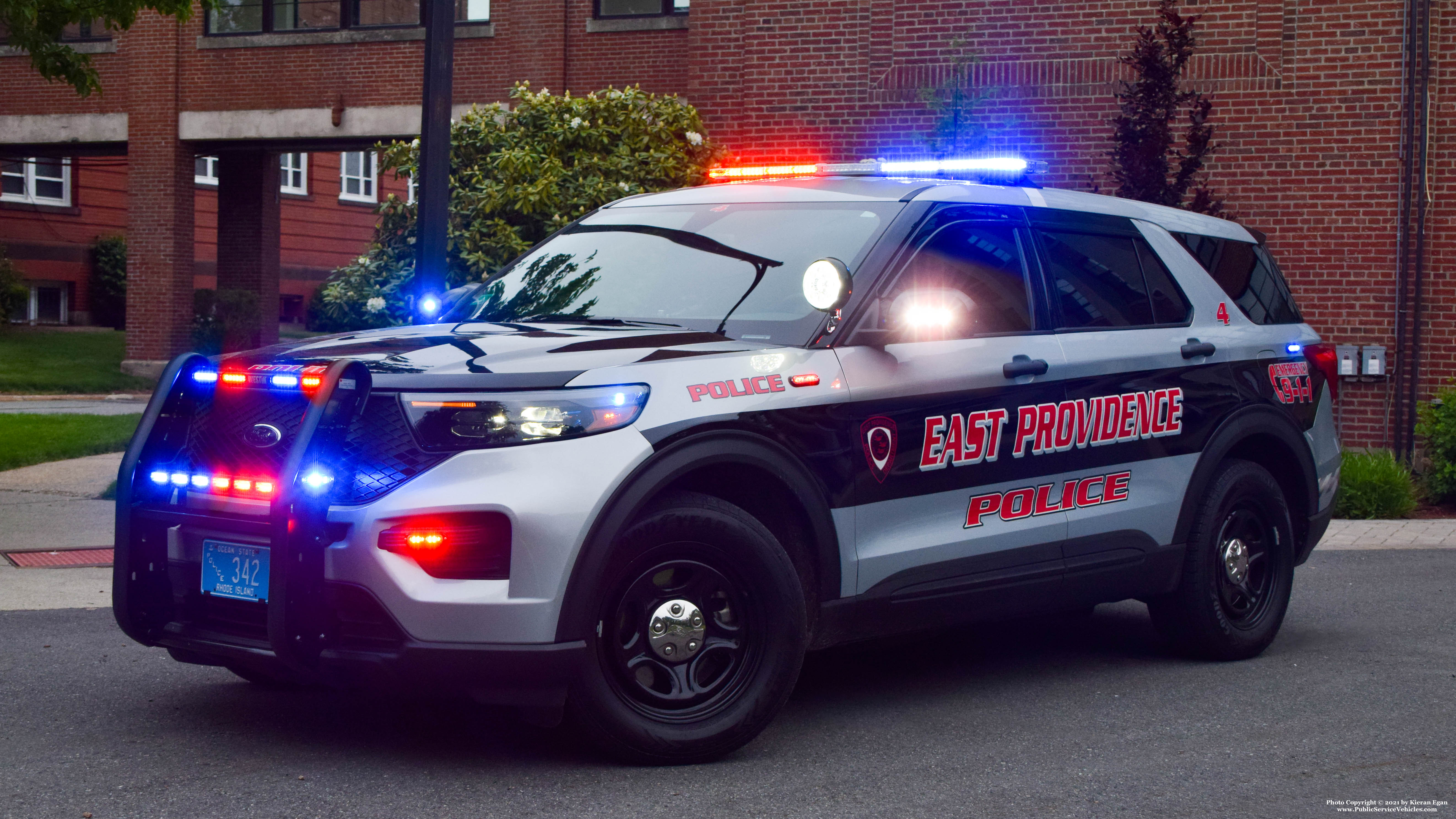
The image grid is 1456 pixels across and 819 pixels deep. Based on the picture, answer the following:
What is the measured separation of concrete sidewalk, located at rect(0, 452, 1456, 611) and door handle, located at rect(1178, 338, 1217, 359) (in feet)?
15.9

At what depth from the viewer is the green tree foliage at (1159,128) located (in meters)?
13.1

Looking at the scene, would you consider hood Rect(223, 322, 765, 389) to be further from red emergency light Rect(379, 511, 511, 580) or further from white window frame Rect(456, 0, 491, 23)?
white window frame Rect(456, 0, 491, 23)

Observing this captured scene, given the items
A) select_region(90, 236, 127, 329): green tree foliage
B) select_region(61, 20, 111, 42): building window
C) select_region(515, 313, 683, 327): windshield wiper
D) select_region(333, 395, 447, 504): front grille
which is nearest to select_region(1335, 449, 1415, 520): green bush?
select_region(515, 313, 683, 327): windshield wiper

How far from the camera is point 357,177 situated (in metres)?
40.8

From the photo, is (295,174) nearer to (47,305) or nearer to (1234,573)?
(47,305)

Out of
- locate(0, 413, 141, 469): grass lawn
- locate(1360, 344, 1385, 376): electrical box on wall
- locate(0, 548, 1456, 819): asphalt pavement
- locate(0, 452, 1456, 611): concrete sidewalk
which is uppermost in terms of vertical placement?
locate(1360, 344, 1385, 376): electrical box on wall

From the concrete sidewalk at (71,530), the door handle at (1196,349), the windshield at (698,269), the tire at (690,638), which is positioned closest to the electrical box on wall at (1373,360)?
the concrete sidewalk at (71,530)

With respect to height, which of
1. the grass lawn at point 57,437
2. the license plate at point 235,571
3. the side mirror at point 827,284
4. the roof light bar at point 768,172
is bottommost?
the grass lawn at point 57,437

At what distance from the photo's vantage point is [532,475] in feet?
14.2

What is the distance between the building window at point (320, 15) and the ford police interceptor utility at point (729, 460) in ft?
58.1

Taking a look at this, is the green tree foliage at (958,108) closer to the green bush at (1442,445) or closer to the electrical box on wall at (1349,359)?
the electrical box on wall at (1349,359)

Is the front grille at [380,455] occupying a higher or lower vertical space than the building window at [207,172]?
lower

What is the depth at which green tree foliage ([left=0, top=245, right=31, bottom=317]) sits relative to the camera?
29.0m

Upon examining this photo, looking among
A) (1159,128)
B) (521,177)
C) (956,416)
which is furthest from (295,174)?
(956,416)
